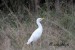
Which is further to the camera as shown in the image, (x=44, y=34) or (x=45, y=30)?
(x=45, y=30)

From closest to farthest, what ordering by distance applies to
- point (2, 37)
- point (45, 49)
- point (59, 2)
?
1. point (45, 49)
2. point (2, 37)
3. point (59, 2)

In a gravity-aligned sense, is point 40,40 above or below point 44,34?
below

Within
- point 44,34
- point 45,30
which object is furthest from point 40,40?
point 45,30

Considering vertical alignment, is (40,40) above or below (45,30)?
below

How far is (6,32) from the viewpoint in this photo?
359 inches

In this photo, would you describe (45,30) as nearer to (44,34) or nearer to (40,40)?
(44,34)

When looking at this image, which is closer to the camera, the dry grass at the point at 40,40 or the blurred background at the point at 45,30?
the dry grass at the point at 40,40

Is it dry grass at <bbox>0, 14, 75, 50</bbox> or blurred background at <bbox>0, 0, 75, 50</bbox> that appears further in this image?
blurred background at <bbox>0, 0, 75, 50</bbox>

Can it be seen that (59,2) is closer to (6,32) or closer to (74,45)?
(6,32)

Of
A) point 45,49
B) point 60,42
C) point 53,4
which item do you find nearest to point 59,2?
point 53,4

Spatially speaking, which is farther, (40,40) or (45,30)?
(45,30)

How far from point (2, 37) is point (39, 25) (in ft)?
5.41

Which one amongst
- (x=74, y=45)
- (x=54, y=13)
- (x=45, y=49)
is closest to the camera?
(x=74, y=45)

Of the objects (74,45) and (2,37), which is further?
(2,37)
